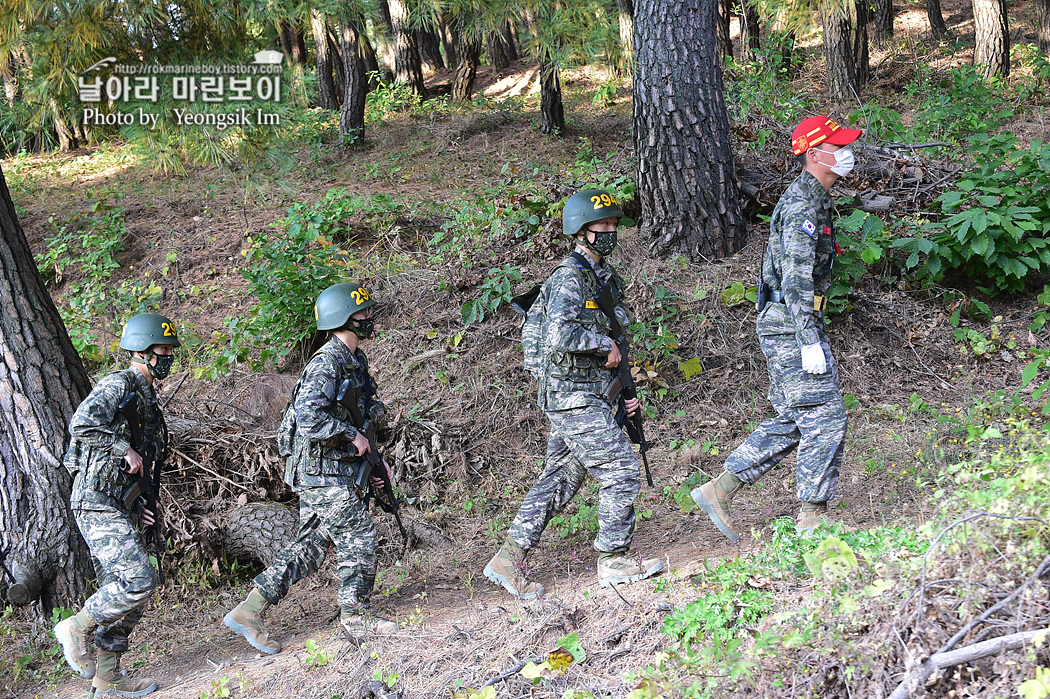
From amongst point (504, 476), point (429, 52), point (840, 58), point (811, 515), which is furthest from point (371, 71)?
point (811, 515)

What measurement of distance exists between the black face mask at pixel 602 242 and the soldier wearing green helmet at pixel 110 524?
110 inches

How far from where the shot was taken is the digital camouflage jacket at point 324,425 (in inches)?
181

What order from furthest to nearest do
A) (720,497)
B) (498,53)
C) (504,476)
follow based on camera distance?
(498,53), (504,476), (720,497)

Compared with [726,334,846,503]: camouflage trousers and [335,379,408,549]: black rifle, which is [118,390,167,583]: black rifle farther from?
[726,334,846,503]: camouflage trousers

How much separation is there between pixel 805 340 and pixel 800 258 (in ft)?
1.55

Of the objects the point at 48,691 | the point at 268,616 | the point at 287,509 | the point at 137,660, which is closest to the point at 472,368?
the point at 287,509

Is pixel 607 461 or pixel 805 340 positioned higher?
pixel 805 340

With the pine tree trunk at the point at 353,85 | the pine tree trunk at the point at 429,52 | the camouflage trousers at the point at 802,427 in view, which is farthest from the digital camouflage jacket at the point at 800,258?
the pine tree trunk at the point at 429,52

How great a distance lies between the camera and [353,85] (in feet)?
40.3

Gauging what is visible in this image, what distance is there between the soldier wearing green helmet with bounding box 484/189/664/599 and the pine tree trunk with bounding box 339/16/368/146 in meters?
8.77

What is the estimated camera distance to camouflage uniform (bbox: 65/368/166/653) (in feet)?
15.1

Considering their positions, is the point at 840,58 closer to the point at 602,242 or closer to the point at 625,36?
the point at 625,36

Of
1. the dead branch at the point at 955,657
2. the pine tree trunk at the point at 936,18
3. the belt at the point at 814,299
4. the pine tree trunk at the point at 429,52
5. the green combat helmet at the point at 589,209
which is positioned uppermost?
the pine tree trunk at the point at 429,52

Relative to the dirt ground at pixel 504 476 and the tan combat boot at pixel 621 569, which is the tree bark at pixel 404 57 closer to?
the dirt ground at pixel 504 476
